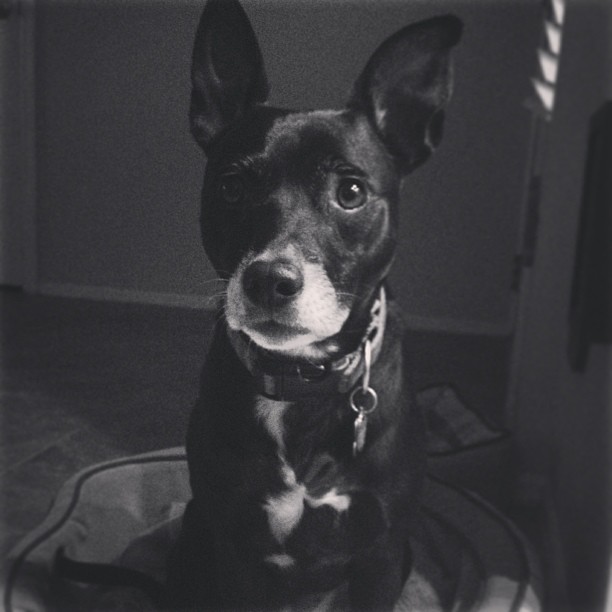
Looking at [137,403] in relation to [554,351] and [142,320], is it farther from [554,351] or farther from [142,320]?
[554,351]

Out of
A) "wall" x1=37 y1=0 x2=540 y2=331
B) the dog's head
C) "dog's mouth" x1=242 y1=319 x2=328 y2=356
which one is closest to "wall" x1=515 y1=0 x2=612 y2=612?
"wall" x1=37 y1=0 x2=540 y2=331

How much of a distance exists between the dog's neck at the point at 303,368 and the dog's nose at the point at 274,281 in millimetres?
100

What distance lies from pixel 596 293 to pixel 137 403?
510 millimetres

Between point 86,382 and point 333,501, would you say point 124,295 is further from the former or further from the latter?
point 333,501

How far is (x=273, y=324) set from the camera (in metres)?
0.70

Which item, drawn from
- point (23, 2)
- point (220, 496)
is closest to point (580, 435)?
point (220, 496)

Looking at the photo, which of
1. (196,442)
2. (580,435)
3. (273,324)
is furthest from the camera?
(580,435)

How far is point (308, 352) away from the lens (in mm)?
767

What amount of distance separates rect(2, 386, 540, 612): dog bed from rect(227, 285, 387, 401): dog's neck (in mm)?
154

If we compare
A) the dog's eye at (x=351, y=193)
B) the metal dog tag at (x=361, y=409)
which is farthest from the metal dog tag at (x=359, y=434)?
the dog's eye at (x=351, y=193)

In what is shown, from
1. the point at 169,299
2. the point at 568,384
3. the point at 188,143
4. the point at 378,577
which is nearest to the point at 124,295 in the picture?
the point at 169,299

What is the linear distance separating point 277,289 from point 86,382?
1.09 feet

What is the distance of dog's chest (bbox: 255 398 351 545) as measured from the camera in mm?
769

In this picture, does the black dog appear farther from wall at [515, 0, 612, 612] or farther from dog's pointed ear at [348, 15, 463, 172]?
wall at [515, 0, 612, 612]
